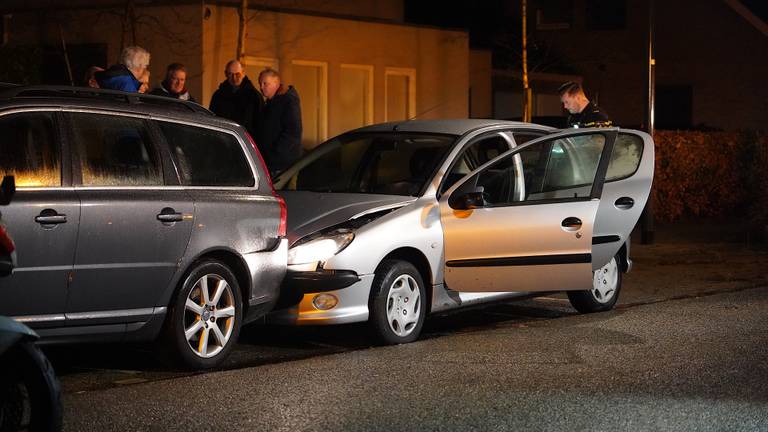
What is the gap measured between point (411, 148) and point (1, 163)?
430 centimetres

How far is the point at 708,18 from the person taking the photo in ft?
142

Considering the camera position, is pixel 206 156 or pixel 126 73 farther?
pixel 126 73

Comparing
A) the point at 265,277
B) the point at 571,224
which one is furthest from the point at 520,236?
the point at 265,277

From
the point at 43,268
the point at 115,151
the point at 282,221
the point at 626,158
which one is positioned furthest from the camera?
the point at 626,158

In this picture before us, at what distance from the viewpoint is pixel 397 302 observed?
33.3ft

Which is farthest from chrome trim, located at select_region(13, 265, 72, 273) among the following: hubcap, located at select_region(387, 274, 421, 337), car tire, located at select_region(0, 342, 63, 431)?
hubcap, located at select_region(387, 274, 421, 337)

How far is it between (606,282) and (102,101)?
521 centimetres

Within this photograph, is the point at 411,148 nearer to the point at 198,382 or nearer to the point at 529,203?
the point at 529,203

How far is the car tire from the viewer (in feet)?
18.2

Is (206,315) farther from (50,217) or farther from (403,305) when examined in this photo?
(403,305)

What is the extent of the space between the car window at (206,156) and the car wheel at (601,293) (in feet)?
12.0

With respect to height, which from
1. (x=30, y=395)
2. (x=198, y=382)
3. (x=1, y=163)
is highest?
(x=1, y=163)

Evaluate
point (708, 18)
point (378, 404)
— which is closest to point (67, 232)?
point (378, 404)

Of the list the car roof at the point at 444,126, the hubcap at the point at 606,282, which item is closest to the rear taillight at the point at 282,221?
the car roof at the point at 444,126
